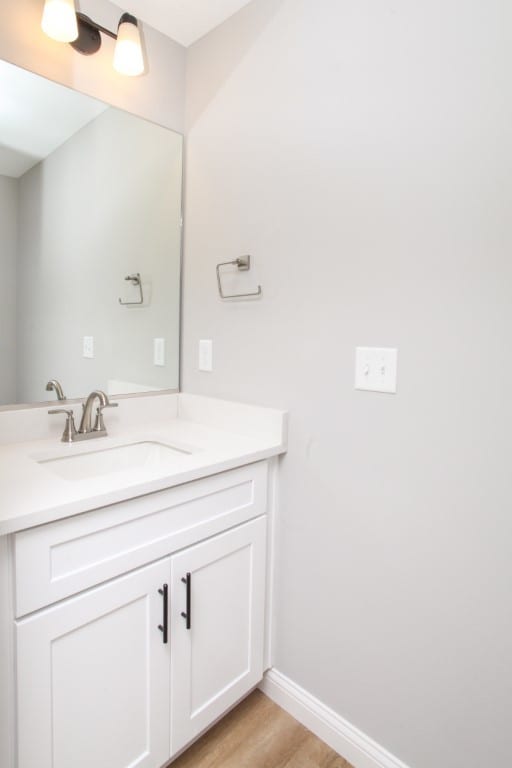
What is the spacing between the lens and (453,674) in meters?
1.02

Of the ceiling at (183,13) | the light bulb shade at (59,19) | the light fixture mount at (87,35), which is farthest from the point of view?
the ceiling at (183,13)

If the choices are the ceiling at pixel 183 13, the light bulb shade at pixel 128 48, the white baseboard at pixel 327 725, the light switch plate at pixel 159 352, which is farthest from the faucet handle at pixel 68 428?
the ceiling at pixel 183 13

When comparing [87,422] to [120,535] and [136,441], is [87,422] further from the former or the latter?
[120,535]

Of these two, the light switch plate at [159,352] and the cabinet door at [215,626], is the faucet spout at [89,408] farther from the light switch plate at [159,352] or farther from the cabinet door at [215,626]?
the cabinet door at [215,626]

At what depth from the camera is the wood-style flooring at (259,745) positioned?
1.21 meters

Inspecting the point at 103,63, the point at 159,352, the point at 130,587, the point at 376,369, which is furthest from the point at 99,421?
the point at 103,63

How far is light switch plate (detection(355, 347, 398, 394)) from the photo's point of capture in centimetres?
111

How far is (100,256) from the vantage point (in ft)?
4.98

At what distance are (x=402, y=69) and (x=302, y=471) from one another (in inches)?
44.1

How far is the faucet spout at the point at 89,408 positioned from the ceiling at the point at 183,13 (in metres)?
1.31

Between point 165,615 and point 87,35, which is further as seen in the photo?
point 87,35

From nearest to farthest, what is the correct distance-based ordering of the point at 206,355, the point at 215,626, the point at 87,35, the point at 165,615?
the point at 165,615
the point at 215,626
the point at 87,35
the point at 206,355

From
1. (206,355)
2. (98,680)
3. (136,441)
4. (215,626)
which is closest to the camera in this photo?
(98,680)

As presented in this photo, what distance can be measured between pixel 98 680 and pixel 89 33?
71.5 inches
